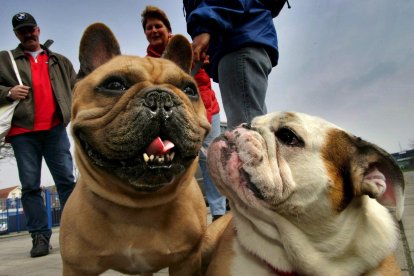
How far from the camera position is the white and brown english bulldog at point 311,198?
A: 6.29 ft

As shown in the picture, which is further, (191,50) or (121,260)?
(191,50)

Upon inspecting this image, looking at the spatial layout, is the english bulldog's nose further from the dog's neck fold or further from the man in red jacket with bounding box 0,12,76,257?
the man in red jacket with bounding box 0,12,76,257

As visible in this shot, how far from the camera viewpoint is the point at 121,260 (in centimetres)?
220

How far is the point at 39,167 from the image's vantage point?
439cm

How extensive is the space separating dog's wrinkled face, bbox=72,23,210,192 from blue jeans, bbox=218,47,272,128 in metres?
0.74

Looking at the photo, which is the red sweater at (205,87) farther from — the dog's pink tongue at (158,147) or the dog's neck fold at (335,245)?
the dog's neck fold at (335,245)

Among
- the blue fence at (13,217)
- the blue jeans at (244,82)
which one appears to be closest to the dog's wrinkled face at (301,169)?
the blue jeans at (244,82)

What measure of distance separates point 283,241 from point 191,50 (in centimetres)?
149

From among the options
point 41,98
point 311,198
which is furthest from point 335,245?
point 41,98

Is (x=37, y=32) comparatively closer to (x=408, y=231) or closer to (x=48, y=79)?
(x=48, y=79)

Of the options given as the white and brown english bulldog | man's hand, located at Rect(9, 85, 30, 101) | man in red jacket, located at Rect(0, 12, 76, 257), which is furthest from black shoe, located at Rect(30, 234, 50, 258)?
the white and brown english bulldog

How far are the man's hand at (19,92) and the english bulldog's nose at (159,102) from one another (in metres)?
2.85

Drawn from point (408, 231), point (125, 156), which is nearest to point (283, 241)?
point (125, 156)

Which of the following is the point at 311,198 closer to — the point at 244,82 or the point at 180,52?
the point at 244,82
